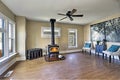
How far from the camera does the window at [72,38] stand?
8.18 meters

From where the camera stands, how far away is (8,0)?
3289 millimetres

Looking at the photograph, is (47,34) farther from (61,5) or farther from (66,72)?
(66,72)

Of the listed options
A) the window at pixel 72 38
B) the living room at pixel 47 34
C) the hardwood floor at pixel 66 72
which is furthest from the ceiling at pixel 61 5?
the window at pixel 72 38

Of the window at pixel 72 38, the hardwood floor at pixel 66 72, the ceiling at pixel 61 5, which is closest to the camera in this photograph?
the hardwood floor at pixel 66 72

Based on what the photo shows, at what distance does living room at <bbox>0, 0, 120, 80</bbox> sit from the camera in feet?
11.8

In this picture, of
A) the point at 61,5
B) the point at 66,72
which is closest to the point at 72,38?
the point at 61,5

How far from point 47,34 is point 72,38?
2281 mm

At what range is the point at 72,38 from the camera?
8.37 metres

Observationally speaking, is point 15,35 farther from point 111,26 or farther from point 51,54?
point 111,26

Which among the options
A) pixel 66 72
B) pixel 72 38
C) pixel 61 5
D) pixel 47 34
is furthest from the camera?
pixel 72 38

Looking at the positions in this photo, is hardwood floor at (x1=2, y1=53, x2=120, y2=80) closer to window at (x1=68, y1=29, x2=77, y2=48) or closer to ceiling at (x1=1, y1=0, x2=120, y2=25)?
ceiling at (x1=1, y1=0, x2=120, y2=25)

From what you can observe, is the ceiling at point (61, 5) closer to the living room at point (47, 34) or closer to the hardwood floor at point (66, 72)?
→ the living room at point (47, 34)

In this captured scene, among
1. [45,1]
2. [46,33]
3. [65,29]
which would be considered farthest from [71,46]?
[45,1]

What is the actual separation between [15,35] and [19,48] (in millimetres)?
729
